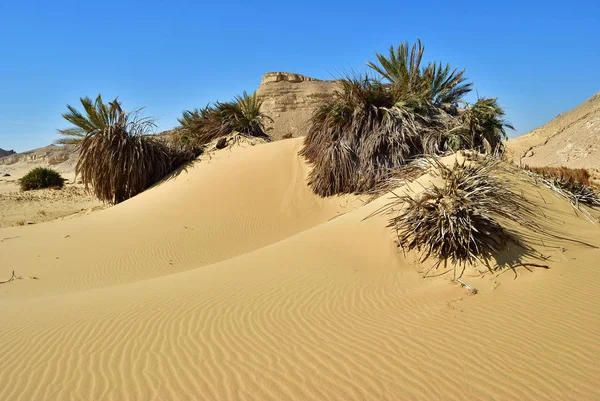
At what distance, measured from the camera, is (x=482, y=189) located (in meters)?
5.68

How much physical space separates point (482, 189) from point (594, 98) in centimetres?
3415

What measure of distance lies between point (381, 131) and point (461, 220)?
6.32m

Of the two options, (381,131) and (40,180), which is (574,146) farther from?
(40,180)

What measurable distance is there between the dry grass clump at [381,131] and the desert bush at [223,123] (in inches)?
180

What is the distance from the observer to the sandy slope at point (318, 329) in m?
2.85

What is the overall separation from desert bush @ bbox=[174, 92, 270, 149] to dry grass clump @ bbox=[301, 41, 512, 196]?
4566mm

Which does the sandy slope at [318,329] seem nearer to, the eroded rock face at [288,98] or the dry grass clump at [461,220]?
the dry grass clump at [461,220]

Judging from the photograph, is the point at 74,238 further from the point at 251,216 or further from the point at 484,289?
the point at 484,289

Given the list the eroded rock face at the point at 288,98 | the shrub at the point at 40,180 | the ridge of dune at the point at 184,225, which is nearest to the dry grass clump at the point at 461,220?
the ridge of dune at the point at 184,225

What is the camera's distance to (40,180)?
2227cm

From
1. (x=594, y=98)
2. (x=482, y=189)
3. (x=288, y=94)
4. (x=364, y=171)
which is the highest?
(x=288, y=94)

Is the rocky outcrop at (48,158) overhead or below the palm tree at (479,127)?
overhead

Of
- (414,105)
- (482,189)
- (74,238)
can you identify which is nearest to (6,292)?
(74,238)

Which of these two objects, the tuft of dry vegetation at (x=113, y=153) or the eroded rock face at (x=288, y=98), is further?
the eroded rock face at (x=288, y=98)
